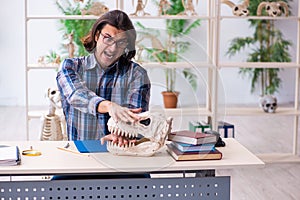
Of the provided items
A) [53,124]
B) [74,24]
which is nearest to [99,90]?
[53,124]

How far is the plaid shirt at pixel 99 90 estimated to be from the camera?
8.60 ft

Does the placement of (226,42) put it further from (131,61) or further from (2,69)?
(131,61)

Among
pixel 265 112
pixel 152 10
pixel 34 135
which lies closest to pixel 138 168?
pixel 265 112

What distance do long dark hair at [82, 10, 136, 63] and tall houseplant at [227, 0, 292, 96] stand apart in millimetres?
5170

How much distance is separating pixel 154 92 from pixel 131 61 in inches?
6.3

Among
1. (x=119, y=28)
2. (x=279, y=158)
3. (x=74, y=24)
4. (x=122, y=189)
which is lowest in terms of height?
(x=279, y=158)

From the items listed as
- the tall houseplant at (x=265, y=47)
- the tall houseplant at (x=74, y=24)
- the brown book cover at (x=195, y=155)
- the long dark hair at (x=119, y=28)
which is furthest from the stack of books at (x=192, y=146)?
the tall houseplant at (x=265, y=47)

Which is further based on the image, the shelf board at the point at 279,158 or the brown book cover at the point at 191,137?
the shelf board at the point at 279,158

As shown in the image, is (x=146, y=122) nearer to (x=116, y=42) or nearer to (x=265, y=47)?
(x=116, y=42)

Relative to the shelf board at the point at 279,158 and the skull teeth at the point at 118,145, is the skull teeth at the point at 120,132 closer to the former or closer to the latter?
the skull teeth at the point at 118,145

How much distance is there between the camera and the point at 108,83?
8.64 ft

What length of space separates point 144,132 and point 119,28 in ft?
1.50

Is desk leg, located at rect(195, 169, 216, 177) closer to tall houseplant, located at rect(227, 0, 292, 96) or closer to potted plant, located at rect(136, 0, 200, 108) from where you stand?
potted plant, located at rect(136, 0, 200, 108)

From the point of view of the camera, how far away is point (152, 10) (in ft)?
25.5
